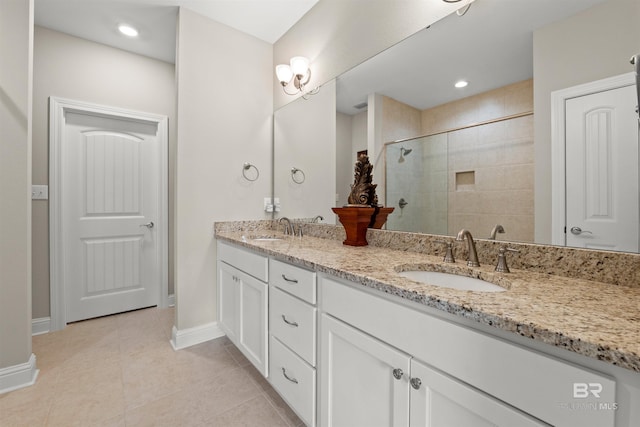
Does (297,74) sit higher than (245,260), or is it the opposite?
(297,74)

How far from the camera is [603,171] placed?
0.92 meters

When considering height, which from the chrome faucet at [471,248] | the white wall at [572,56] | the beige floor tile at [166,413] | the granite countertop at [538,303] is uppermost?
the white wall at [572,56]

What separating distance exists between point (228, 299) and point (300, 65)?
183 cm

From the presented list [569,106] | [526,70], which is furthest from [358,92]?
[569,106]

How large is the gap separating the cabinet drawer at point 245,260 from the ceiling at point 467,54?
1.18 meters

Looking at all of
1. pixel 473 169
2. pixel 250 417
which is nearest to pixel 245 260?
pixel 250 417

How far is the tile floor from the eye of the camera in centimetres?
140

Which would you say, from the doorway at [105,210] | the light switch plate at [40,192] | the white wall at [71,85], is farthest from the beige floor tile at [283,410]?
the light switch plate at [40,192]

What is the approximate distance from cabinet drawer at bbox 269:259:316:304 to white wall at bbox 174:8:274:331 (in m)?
1.02

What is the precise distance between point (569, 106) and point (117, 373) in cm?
270

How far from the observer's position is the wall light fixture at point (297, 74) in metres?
2.14

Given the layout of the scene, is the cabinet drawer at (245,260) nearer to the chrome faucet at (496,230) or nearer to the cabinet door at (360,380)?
the cabinet door at (360,380)

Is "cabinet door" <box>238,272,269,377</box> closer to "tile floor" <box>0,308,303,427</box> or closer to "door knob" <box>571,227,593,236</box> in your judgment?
"tile floor" <box>0,308,303,427</box>

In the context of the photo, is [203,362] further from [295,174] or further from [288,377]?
[295,174]
